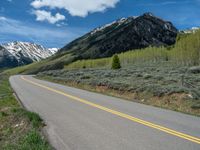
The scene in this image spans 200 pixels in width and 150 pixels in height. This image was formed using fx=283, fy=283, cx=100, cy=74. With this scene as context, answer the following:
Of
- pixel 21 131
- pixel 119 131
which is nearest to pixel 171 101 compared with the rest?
pixel 119 131

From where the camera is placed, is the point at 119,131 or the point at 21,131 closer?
the point at 119,131

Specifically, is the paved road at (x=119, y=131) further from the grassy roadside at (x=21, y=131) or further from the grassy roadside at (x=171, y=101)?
the grassy roadside at (x=171, y=101)

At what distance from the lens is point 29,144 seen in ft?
25.7

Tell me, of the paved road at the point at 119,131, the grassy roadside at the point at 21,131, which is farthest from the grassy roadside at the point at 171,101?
the grassy roadside at the point at 21,131

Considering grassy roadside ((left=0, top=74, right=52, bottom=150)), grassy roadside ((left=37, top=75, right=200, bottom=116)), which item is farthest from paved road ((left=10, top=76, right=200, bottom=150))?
grassy roadside ((left=37, top=75, right=200, bottom=116))

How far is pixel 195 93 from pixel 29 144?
13.6 meters

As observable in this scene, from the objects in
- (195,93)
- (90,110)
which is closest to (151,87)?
(195,93)

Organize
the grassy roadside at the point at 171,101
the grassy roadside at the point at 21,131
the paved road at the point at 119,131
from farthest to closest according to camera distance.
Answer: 1. the grassy roadside at the point at 171,101
2. the grassy roadside at the point at 21,131
3. the paved road at the point at 119,131

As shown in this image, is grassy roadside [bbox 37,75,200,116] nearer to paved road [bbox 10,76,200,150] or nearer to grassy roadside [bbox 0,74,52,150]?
paved road [bbox 10,76,200,150]

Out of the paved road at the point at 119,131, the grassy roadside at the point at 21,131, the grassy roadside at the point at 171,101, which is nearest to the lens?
the paved road at the point at 119,131

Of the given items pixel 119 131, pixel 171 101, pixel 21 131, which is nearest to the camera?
pixel 119 131

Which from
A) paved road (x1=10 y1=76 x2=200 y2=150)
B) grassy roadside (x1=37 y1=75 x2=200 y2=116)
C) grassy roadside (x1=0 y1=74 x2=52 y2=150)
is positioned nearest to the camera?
paved road (x1=10 y1=76 x2=200 y2=150)

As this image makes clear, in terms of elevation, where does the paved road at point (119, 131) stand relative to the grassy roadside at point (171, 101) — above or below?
above

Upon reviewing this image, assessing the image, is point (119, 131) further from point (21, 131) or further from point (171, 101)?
point (171, 101)
